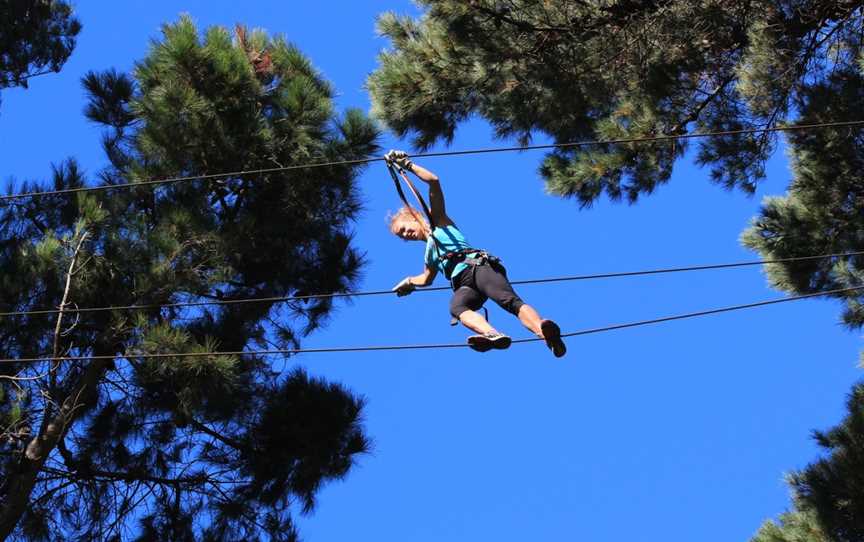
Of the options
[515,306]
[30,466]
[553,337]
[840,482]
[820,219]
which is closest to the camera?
[553,337]

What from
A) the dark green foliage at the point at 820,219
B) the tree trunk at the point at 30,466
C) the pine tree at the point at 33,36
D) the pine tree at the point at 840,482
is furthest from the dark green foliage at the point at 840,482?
the pine tree at the point at 33,36

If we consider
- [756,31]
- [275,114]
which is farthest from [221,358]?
[756,31]

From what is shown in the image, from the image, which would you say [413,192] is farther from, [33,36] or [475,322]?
[33,36]

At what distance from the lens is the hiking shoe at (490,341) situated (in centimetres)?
545

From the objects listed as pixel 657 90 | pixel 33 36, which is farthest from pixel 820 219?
pixel 33 36

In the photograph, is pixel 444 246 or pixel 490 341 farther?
pixel 444 246

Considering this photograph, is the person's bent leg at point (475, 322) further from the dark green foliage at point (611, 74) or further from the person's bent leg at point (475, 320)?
the dark green foliage at point (611, 74)

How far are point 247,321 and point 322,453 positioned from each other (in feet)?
3.25

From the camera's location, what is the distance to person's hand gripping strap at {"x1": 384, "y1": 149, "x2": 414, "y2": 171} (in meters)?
5.89

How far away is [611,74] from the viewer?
8320 mm

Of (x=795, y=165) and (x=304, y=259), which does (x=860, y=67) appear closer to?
(x=795, y=165)

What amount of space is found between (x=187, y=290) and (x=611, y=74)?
2909 millimetres

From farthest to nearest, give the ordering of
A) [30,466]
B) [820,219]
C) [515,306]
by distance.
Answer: [820,219]
[30,466]
[515,306]

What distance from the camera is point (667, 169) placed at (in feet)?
27.4
